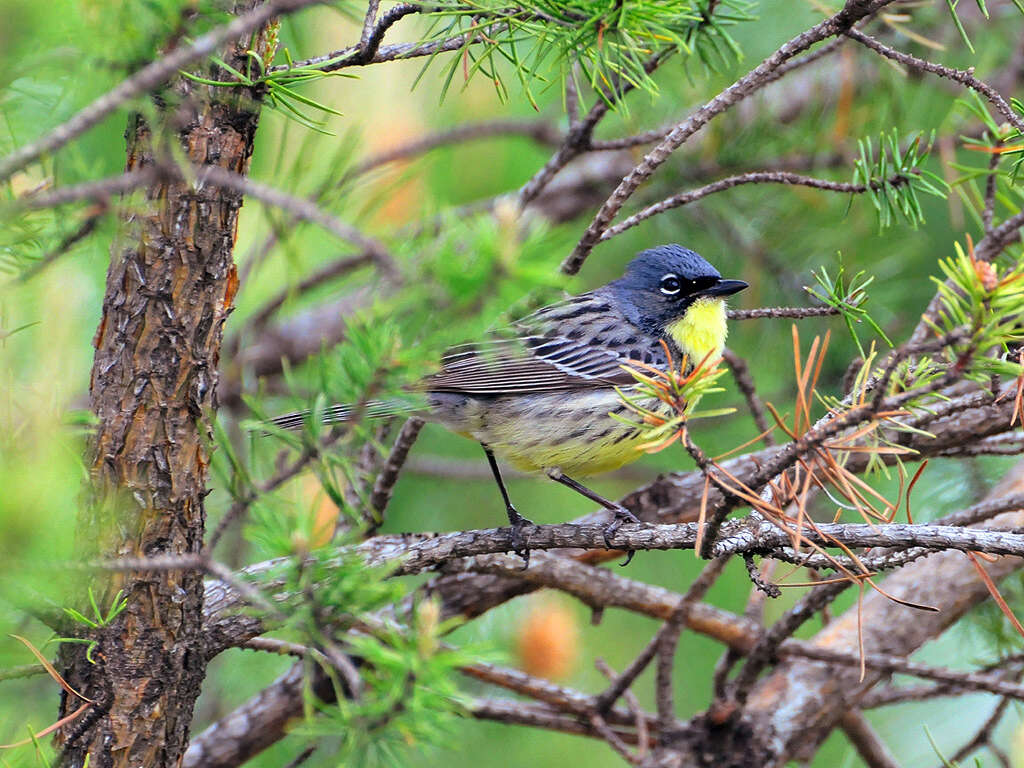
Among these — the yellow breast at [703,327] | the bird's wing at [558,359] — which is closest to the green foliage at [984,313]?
the bird's wing at [558,359]

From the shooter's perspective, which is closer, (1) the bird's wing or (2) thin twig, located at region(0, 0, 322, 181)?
(2) thin twig, located at region(0, 0, 322, 181)

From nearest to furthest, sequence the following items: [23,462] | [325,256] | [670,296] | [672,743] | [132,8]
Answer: [23,462] → [132,8] → [672,743] → [670,296] → [325,256]

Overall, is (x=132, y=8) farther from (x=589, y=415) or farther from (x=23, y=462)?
(x=589, y=415)

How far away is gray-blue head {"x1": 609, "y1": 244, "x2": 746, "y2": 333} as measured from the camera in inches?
139

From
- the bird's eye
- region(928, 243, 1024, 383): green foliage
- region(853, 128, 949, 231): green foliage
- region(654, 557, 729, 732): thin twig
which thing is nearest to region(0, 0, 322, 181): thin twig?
region(928, 243, 1024, 383): green foliage

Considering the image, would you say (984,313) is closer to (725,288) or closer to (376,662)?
(376,662)

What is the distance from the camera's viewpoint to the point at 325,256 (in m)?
4.66

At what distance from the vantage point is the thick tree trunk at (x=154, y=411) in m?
1.75

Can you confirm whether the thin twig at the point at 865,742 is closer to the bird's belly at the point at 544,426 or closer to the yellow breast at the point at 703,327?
the bird's belly at the point at 544,426

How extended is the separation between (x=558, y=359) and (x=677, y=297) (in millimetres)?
530

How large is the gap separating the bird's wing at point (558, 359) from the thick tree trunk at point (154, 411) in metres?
1.22

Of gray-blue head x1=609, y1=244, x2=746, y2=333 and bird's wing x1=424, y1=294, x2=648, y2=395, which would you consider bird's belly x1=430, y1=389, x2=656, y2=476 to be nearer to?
bird's wing x1=424, y1=294, x2=648, y2=395

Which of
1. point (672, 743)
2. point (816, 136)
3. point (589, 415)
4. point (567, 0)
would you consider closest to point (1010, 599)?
point (672, 743)

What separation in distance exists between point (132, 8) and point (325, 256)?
10.8ft
